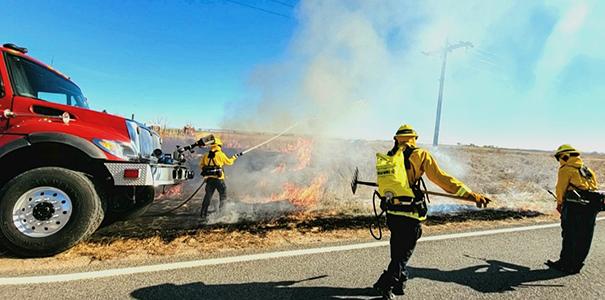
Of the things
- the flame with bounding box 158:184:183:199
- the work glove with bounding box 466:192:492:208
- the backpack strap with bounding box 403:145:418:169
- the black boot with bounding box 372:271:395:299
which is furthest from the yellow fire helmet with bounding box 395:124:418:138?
the flame with bounding box 158:184:183:199

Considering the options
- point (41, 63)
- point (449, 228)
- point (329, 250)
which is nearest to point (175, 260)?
point (329, 250)

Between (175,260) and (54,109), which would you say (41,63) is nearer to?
(54,109)

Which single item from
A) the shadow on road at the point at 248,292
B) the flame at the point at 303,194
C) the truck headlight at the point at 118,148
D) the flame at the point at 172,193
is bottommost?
the flame at the point at 172,193

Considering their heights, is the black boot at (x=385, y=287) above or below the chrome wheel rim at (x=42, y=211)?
below

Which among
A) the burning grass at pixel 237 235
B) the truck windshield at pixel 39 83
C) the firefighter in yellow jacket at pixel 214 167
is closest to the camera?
the truck windshield at pixel 39 83

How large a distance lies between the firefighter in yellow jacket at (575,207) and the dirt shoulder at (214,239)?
174 cm

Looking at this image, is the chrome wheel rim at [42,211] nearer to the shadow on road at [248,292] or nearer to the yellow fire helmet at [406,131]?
the shadow on road at [248,292]

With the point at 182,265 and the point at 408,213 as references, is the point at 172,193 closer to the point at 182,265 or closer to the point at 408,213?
the point at 182,265

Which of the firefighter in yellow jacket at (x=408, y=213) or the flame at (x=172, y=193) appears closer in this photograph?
the firefighter in yellow jacket at (x=408, y=213)

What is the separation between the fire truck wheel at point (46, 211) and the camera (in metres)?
3.56

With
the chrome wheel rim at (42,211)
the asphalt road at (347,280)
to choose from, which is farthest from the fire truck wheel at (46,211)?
the asphalt road at (347,280)

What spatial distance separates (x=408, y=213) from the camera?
10.0 ft

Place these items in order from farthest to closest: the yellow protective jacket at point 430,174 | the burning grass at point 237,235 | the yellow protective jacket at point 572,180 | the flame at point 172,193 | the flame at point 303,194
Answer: the flame at point 172,193 → the flame at point 303,194 → the yellow protective jacket at point 572,180 → the burning grass at point 237,235 → the yellow protective jacket at point 430,174

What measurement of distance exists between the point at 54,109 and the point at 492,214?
27.5ft
